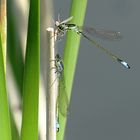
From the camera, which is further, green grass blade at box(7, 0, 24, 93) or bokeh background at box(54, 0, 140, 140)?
bokeh background at box(54, 0, 140, 140)

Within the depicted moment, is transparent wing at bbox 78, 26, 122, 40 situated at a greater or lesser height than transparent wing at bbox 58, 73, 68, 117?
greater

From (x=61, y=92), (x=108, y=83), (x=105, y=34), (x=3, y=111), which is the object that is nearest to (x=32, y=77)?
Answer: (x=3, y=111)

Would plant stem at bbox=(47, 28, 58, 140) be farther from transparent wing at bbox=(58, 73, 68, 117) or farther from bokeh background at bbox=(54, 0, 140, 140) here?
bokeh background at bbox=(54, 0, 140, 140)

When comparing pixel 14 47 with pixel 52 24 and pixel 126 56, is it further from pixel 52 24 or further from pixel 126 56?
pixel 126 56

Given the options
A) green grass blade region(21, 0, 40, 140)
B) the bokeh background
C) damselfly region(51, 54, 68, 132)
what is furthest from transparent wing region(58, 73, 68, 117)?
the bokeh background

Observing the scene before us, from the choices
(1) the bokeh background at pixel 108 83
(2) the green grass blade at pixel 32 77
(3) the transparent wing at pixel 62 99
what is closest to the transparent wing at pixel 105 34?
(1) the bokeh background at pixel 108 83

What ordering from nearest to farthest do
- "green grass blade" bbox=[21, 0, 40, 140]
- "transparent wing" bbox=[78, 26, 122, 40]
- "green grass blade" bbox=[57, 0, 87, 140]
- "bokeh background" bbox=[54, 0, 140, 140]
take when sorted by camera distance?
"green grass blade" bbox=[21, 0, 40, 140] < "green grass blade" bbox=[57, 0, 87, 140] < "transparent wing" bbox=[78, 26, 122, 40] < "bokeh background" bbox=[54, 0, 140, 140]

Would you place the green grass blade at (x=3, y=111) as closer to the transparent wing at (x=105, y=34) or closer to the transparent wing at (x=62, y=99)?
the transparent wing at (x=62, y=99)
